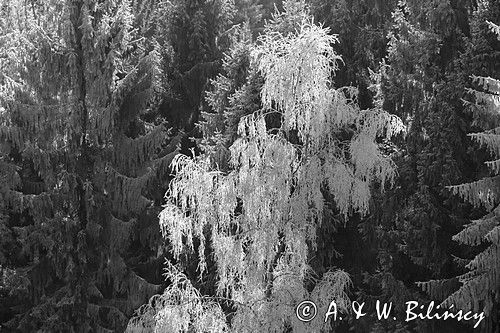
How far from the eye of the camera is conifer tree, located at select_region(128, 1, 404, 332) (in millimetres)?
10531

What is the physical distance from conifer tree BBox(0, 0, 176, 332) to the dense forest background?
5 centimetres

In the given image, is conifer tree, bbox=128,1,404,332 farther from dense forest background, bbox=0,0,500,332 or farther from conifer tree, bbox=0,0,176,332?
conifer tree, bbox=0,0,176,332

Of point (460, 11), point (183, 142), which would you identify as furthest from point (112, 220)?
point (460, 11)

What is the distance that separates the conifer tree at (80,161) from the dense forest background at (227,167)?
46mm

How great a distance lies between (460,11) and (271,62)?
6958 millimetres

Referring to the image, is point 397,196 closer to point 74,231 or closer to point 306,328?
point 306,328

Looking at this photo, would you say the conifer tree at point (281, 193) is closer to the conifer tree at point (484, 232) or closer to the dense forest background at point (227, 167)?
the dense forest background at point (227, 167)

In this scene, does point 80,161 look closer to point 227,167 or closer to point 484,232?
point 227,167

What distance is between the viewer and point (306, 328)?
10.5m

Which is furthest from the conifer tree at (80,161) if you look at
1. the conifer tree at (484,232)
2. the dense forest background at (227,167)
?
the conifer tree at (484,232)

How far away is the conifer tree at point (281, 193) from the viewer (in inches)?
415

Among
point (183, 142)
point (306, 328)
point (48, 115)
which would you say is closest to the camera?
point (306, 328)

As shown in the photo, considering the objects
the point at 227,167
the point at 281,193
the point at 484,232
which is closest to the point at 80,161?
the point at 227,167

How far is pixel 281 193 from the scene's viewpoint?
10.8m
